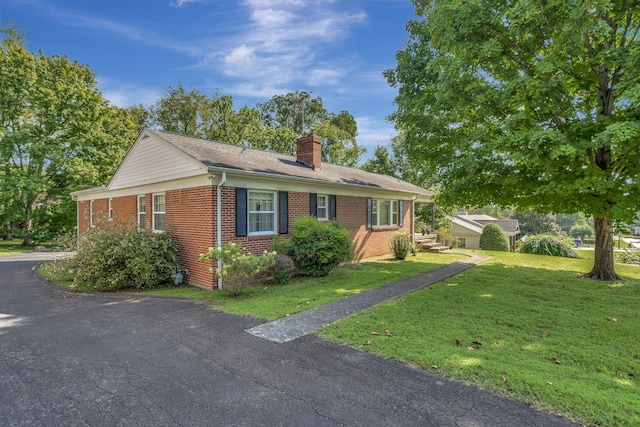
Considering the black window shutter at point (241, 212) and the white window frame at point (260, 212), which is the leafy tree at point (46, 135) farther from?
the black window shutter at point (241, 212)

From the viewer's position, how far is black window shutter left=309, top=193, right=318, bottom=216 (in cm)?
1117

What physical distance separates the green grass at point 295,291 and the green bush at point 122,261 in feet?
1.87

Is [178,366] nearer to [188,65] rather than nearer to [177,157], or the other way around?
[177,157]

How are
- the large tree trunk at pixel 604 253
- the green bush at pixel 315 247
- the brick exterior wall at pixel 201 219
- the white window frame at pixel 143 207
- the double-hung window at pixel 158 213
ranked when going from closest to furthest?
1. the brick exterior wall at pixel 201 219
2. the green bush at pixel 315 247
3. the large tree trunk at pixel 604 253
4. the double-hung window at pixel 158 213
5. the white window frame at pixel 143 207

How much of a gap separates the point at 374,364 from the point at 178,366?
265 centimetres

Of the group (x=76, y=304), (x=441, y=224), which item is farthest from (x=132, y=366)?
(x=441, y=224)

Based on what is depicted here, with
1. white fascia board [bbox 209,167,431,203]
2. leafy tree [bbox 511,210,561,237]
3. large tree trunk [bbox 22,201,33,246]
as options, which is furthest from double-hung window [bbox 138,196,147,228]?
leafy tree [bbox 511,210,561,237]

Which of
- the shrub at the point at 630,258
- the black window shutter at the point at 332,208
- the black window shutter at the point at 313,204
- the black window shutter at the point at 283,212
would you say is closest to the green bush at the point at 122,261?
the black window shutter at the point at 283,212

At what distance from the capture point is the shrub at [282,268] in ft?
29.4

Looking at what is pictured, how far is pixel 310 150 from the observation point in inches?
527

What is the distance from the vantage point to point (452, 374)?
3732mm

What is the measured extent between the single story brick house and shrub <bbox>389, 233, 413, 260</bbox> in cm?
81

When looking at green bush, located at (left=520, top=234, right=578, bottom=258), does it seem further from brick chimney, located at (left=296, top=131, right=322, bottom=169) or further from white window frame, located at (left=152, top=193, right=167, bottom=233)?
white window frame, located at (left=152, top=193, right=167, bottom=233)

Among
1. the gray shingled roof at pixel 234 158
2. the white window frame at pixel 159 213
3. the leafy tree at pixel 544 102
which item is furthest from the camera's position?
the white window frame at pixel 159 213
